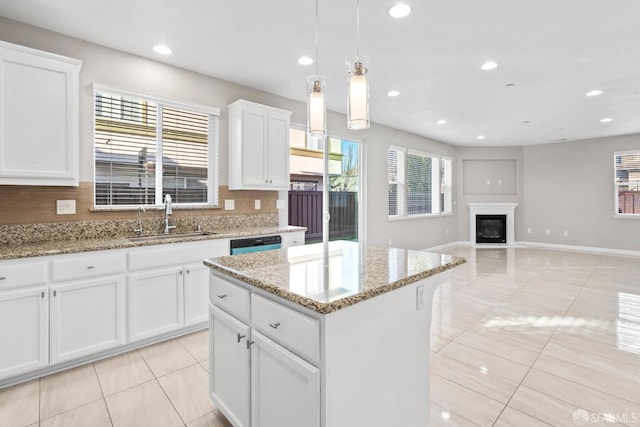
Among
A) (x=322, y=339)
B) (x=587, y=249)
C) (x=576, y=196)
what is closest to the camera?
(x=322, y=339)

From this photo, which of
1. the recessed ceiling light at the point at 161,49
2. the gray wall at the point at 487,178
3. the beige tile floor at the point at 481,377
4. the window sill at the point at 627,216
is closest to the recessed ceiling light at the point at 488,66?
the beige tile floor at the point at 481,377

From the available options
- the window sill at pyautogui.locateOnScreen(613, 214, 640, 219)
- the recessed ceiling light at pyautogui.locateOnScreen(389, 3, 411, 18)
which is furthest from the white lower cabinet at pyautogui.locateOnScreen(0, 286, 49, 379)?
the window sill at pyautogui.locateOnScreen(613, 214, 640, 219)

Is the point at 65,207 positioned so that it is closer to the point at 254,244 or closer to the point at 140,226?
the point at 140,226

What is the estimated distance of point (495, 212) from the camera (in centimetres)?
843

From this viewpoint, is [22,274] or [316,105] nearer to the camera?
[316,105]

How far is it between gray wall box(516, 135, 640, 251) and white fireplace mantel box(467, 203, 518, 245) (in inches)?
13.3

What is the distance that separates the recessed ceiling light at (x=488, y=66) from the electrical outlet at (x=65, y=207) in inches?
166

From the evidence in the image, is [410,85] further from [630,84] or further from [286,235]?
[630,84]

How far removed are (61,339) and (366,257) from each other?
2.27 metres

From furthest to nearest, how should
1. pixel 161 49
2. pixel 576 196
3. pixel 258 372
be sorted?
pixel 576 196 < pixel 161 49 < pixel 258 372

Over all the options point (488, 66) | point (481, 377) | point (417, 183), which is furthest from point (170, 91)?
point (417, 183)

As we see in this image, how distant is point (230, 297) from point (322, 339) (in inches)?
26.4

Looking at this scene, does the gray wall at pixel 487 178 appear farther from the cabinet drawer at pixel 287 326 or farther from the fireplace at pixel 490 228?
the cabinet drawer at pixel 287 326

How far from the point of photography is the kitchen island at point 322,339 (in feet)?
4.04
